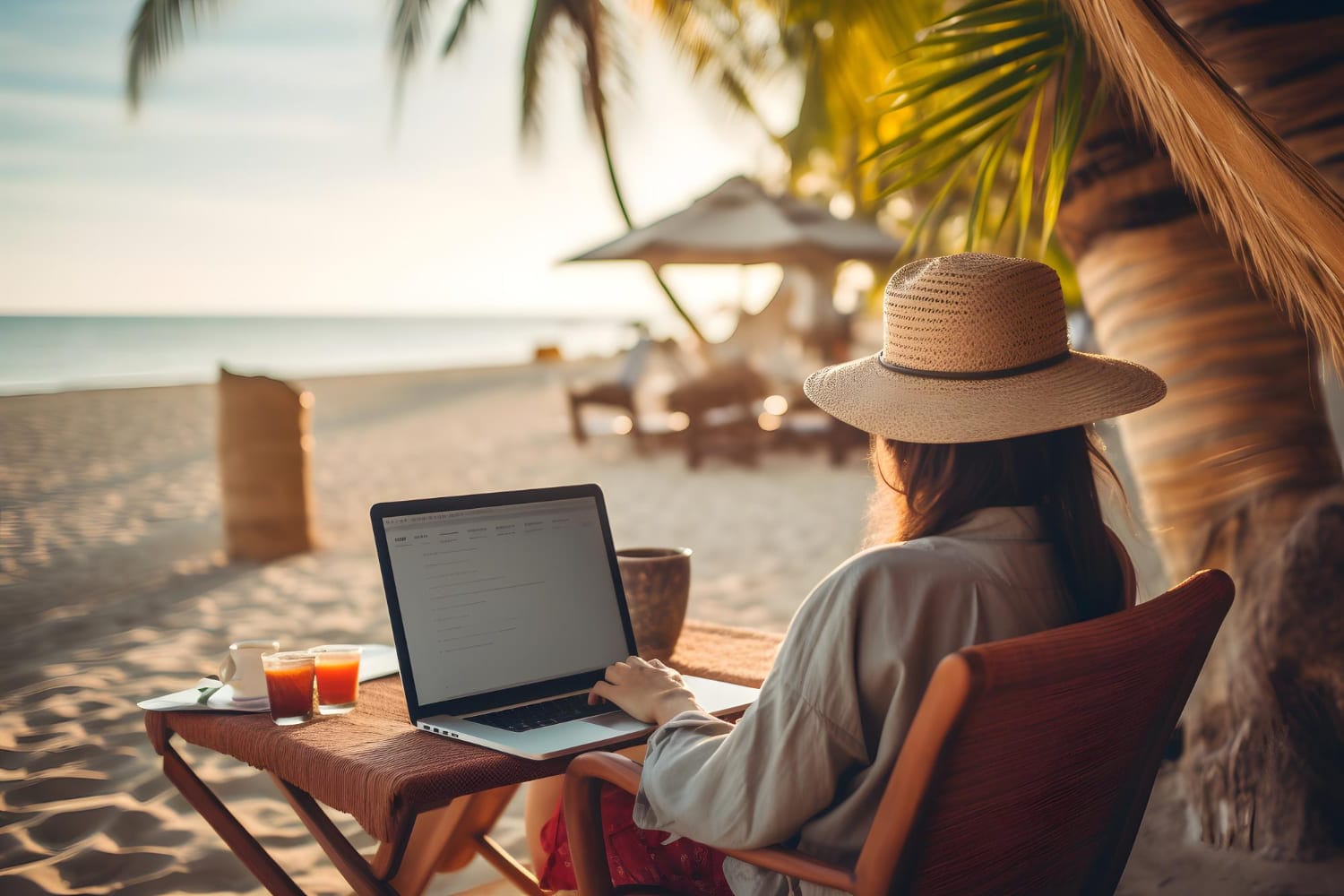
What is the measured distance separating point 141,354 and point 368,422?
103 feet

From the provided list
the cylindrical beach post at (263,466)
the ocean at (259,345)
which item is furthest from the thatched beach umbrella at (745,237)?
the ocean at (259,345)

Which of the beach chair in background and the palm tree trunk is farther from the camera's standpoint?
the beach chair in background

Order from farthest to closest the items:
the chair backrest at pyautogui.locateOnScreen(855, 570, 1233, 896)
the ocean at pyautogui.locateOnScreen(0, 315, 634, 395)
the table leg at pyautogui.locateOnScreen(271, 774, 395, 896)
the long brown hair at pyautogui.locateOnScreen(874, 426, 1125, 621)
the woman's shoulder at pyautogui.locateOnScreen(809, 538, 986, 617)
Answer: the ocean at pyautogui.locateOnScreen(0, 315, 634, 395), the table leg at pyautogui.locateOnScreen(271, 774, 395, 896), the long brown hair at pyautogui.locateOnScreen(874, 426, 1125, 621), the woman's shoulder at pyautogui.locateOnScreen(809, 538, 986, 617), the chair backrest at pyautogui.locateOnScreen(855, 570, 1233, 896)

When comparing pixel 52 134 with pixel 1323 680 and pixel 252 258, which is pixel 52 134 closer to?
pixel 252 258

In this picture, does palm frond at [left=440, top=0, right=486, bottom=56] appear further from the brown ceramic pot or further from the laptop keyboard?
the laptop keyboard

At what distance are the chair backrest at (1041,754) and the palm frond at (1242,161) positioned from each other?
64cm

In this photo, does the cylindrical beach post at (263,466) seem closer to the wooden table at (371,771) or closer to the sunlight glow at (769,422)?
the sunlight glow at (769,422)

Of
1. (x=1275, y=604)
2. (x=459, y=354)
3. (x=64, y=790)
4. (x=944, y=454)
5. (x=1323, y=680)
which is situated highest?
(x=459, y=354)

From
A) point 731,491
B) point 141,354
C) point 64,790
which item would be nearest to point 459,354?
point 141,354

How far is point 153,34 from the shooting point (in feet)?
25.9

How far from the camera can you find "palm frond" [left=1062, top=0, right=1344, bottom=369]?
1593mm

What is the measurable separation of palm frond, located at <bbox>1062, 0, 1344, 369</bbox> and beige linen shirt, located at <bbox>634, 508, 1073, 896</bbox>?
76cm

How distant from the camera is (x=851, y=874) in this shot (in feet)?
3.69

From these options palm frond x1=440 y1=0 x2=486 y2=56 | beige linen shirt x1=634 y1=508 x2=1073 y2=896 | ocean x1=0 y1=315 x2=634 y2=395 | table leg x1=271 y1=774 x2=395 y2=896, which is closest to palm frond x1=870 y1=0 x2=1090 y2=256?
beige linen shirt x1=634 y1=508 x2=1073 y2=896
